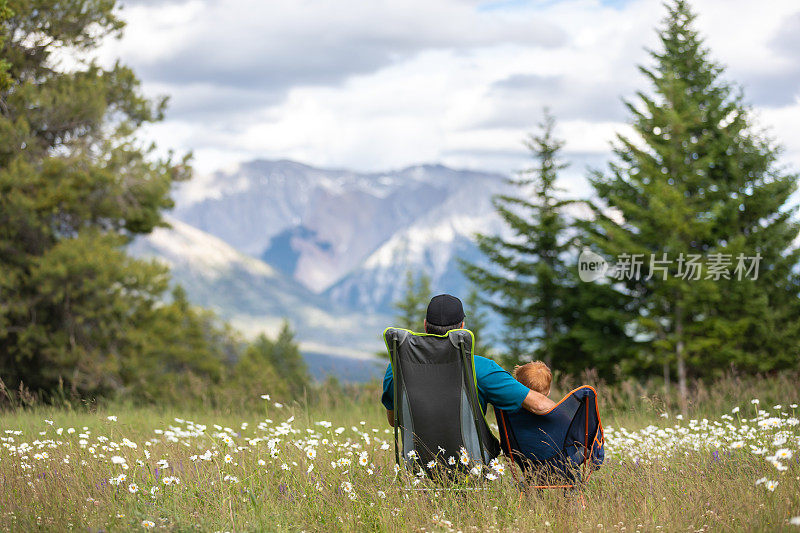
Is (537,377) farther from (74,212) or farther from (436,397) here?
(74,212)

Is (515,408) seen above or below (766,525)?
above

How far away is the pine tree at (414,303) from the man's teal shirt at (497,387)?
38.6 m

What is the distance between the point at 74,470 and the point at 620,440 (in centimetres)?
384

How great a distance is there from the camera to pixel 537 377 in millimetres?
3799

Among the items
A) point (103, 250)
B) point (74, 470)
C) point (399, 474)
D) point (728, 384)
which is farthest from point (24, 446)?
point (103, 250)

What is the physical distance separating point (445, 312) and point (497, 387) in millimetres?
473

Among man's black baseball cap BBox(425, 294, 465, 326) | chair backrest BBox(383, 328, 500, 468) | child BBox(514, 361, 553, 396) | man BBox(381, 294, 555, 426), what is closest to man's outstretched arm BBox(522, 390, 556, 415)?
man BBox(381, 294, 555, 426)

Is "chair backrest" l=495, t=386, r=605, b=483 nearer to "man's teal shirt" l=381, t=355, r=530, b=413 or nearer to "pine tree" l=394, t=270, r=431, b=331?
"man's teal shirt" l=381, t=355, r=530, b=413

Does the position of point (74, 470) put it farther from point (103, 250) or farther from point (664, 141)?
point (664, 141)

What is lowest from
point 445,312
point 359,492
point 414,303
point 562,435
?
point 414,303

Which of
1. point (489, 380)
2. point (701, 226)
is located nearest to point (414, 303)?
point (701, 226)

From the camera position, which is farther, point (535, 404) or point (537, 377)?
point (537, 377)

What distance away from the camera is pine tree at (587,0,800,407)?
23.9 meters

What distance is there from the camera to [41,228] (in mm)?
17562
